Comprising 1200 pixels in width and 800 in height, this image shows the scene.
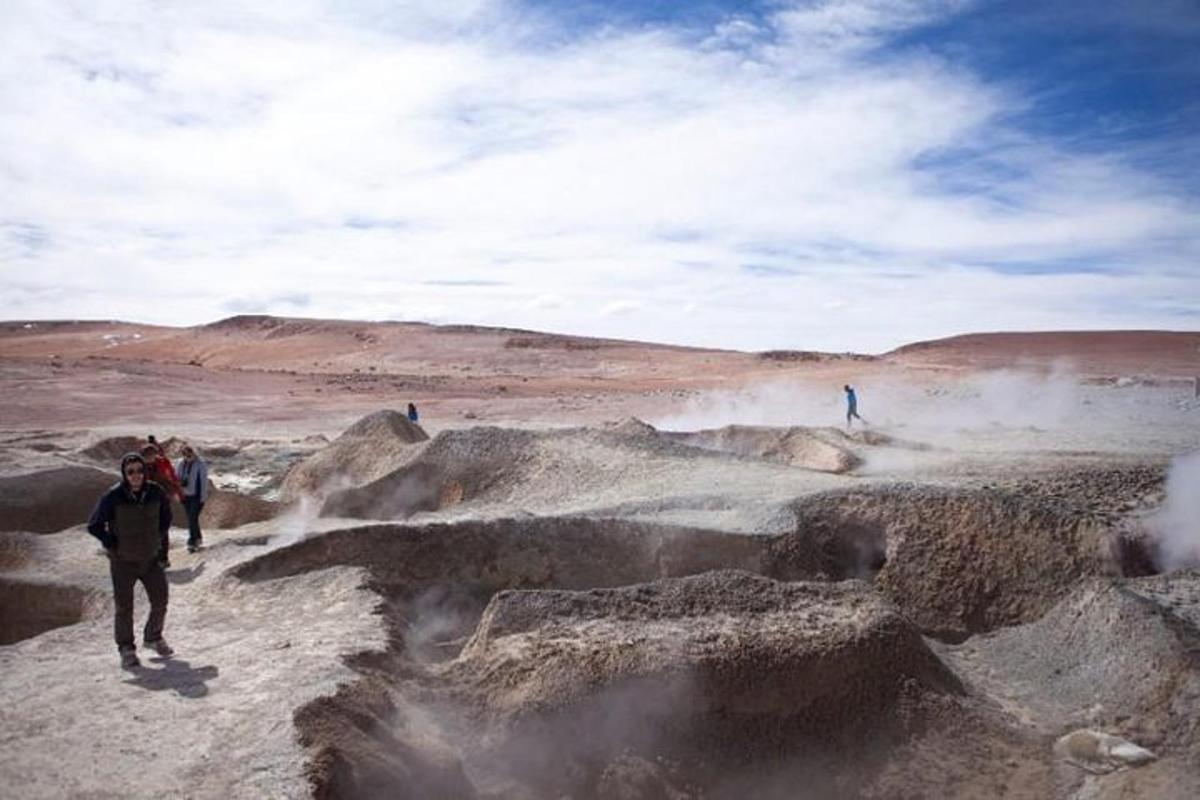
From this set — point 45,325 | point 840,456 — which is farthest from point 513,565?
point 45,325

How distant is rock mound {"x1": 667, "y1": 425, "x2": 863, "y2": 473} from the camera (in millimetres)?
13633

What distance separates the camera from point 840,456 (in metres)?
13.6

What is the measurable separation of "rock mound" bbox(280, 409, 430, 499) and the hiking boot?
6.87 m

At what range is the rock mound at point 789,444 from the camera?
44.7 feet

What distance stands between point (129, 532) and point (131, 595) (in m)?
0.36

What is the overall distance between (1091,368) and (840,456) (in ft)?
106

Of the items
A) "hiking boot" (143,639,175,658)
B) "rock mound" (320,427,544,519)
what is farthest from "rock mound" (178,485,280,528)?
"hiking boot" (143,639,175,658)

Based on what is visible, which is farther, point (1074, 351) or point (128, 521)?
point (1074, 351)

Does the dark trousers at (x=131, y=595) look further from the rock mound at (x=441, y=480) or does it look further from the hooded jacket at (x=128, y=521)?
the rock mound at (x=441, y=480)

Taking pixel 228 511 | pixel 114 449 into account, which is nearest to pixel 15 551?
pixel 228 511

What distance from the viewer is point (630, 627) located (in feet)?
20.2

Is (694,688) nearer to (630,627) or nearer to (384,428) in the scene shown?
(630,627)

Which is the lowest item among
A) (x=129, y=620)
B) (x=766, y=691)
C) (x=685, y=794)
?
(x=685, y=794)

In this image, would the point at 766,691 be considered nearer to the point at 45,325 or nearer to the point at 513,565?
the point at 513,565
